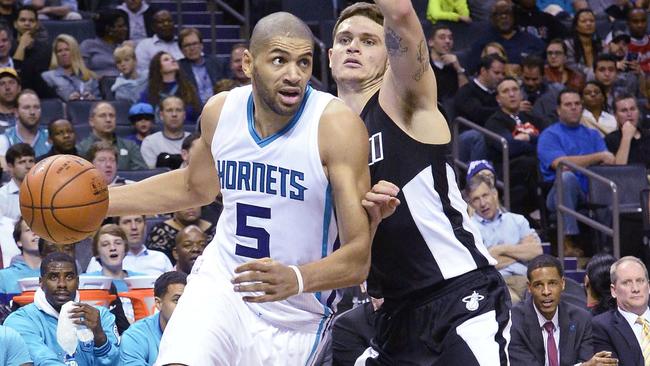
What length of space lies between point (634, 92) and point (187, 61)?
512 cm

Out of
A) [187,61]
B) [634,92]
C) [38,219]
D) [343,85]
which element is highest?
[343,85]

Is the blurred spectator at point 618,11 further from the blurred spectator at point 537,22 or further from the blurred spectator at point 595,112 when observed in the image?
the blurred spectator at point 595,112

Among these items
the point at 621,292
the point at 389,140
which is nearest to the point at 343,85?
the point at 389,140

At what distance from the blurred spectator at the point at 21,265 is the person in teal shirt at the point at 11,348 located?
1.29 meters

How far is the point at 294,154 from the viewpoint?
4844 millimetres

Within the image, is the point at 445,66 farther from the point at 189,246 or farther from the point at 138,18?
the point at 189,246

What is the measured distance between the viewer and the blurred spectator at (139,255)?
31.2 ft

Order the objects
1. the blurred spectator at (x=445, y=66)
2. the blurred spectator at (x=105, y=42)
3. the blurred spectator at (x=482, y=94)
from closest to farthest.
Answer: the blurred spectator at (x=482, y=94) < the blurred spectator at (x=105, y=42) < the blurred spectator at (x=445, y=66)

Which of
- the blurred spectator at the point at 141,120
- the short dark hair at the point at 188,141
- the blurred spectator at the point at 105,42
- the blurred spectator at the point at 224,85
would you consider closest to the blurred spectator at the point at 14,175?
the short dark hair at the point at 188,141

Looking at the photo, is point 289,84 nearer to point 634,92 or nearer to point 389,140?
point 389,140

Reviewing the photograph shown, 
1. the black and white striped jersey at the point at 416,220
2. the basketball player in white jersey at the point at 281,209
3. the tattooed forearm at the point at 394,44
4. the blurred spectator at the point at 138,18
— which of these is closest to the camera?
the basketball player in white jersey at the point at 281,209

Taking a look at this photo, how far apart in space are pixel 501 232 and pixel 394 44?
578 cm

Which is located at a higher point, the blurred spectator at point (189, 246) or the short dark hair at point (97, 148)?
the short dark hair at point (97, 148)

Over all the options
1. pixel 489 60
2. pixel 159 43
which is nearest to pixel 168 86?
pixel 159 43
